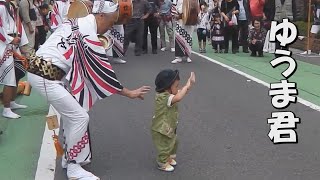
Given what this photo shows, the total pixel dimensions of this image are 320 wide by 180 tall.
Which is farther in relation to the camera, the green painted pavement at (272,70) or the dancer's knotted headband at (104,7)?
the green painted pavement at (272,70)

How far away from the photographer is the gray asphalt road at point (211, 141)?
200 inches

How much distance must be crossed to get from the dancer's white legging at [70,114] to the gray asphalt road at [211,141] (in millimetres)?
376

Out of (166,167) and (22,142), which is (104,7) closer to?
(166,167)

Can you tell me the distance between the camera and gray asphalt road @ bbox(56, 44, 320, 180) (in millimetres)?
5086

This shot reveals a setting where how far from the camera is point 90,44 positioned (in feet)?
15.2

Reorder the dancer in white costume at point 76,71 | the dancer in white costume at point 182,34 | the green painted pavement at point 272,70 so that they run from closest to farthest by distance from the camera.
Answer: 1. the dancer in white costume at point 76,71
2. the green painted pavement at point 272,70
3. the dancer in white costume at point 182,34

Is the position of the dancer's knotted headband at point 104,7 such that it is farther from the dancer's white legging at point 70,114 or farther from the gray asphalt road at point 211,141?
the gray asphalt road at point 211,141

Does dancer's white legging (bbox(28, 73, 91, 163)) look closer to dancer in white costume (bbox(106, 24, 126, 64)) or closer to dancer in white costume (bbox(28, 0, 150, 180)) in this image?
dancer in white costume (bbox(28, 0, 150, 180))

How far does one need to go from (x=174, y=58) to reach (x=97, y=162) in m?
8.43

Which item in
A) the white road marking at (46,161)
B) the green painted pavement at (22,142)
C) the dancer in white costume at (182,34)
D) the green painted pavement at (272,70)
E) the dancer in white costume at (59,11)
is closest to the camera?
the white road marking at (46,161)

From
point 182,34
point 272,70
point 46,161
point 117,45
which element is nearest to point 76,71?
point 46,161

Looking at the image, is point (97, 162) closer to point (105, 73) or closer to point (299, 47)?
point (105, 73)

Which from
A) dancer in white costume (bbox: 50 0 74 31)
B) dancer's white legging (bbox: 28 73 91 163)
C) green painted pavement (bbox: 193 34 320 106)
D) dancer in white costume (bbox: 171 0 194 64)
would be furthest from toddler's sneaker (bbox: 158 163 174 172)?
dancer in white costume (bbox: 171 0 194 64)

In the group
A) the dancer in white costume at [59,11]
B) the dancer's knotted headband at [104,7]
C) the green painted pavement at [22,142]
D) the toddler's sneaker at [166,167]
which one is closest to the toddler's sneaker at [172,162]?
the toddler's sneaker at [166,167]
